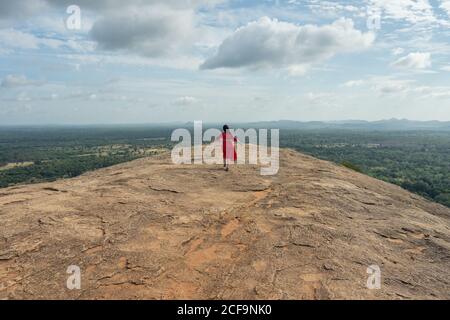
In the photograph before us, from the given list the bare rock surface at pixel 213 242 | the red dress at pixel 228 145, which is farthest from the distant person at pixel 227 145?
the bare rock surface at pixel 213 242

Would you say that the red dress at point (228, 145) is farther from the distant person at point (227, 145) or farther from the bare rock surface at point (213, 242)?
the bare rock surface at point (213, 242)

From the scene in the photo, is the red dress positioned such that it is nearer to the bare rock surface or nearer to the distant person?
the distant person

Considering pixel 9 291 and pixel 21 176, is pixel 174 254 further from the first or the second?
pixel 21 176

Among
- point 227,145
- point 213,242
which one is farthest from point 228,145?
point 213,242

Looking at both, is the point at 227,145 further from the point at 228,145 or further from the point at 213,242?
the point at 213,242

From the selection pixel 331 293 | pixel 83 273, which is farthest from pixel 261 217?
pixel 83 273

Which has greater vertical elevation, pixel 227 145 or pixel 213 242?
pixel 227 145
